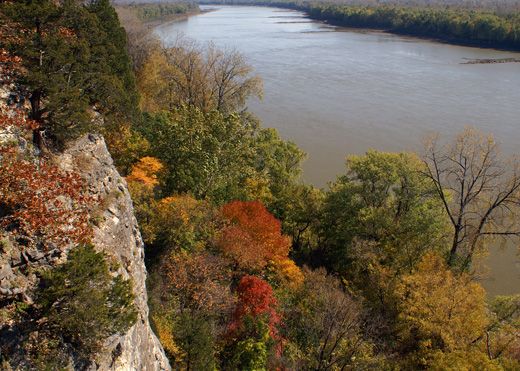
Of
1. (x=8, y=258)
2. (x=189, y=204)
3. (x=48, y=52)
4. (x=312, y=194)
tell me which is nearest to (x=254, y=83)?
(x=312, y=194)

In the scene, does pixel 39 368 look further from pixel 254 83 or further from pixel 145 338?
pixel 254 83

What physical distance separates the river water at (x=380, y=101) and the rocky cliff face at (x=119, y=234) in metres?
19.1

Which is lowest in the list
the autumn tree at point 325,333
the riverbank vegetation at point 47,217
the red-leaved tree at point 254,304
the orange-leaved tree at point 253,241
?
the autumn tree at point 325,333

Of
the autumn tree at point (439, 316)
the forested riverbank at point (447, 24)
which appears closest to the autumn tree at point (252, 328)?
the autumn tree at point (439, 316)

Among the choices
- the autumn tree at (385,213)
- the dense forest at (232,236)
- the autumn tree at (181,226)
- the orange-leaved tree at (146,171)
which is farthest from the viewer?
the autumn tree at (385,213)

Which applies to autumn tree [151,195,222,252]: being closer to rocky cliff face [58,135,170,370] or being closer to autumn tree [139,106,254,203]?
autumn tree [139,106,254,203]

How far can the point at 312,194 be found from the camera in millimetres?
25734

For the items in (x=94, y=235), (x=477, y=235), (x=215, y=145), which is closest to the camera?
(x=94, y=235)

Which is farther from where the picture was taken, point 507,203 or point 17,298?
point 507,203

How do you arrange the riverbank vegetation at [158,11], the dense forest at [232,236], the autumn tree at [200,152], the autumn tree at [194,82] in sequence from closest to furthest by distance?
the dense forest at [232,236] < the autumn tree at [200,152] < the autumn tree at [194,82] < the riverbank vegetation at [158,11]

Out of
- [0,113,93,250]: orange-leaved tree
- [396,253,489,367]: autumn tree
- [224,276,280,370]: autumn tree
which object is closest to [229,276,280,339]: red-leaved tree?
[224,276,280,370]: autumn tree

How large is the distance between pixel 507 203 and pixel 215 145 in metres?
14.8

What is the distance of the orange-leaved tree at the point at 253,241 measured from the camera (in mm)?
19266

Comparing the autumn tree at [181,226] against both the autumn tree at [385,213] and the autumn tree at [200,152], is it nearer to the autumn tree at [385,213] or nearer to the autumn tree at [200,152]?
the autumn tree at [200,152]
